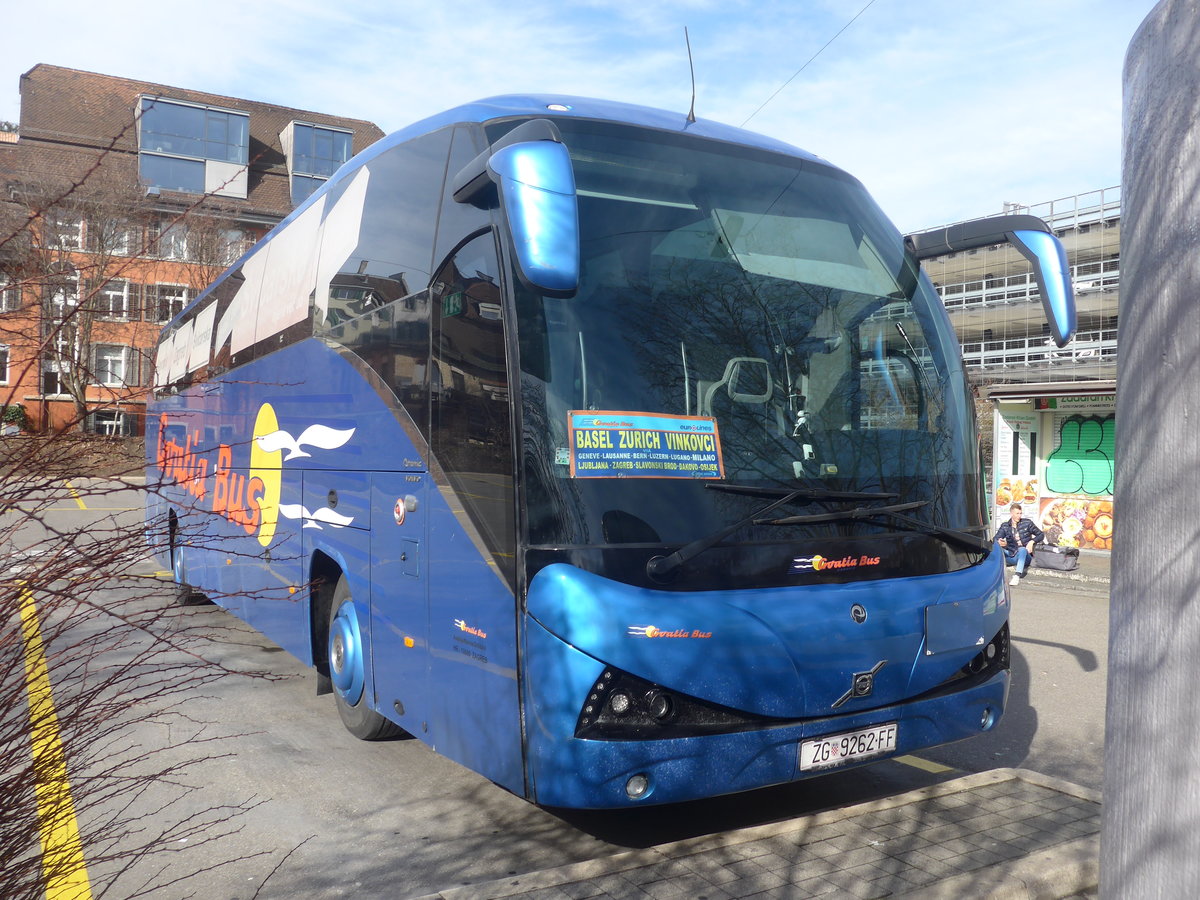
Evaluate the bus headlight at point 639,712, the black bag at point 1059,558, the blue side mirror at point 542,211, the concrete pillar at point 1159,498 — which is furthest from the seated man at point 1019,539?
the concrete pillar at point 1159,498

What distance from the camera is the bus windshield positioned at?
4270 mm

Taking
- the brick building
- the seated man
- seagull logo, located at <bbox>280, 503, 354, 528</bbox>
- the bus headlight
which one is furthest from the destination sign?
the seated man

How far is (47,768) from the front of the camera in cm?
250

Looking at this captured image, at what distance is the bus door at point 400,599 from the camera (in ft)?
17.2

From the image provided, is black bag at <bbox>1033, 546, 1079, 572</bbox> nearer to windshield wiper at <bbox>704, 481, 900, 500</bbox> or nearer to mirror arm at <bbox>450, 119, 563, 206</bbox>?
windshield wiper at <bbox>704, 481, 900, 500</bbox>

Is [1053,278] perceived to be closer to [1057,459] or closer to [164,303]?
[164,303]

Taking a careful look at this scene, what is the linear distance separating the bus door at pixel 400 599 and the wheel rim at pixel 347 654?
0.34 m

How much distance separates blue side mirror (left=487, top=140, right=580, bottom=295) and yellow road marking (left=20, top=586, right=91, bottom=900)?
1.95 metres

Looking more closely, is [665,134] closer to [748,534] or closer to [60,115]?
[748,534]

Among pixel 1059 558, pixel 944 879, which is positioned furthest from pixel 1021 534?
pixel 944 879

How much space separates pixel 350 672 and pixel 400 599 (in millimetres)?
1115

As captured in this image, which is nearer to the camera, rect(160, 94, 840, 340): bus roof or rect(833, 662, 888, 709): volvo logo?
rect(833, 662, 888, 709): volvo logo

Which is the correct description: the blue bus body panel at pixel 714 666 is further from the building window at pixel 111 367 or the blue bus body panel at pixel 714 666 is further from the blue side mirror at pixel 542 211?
the building window at pixel 111 367

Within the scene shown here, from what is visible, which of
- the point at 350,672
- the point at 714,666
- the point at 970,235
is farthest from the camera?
the point at 350,672
